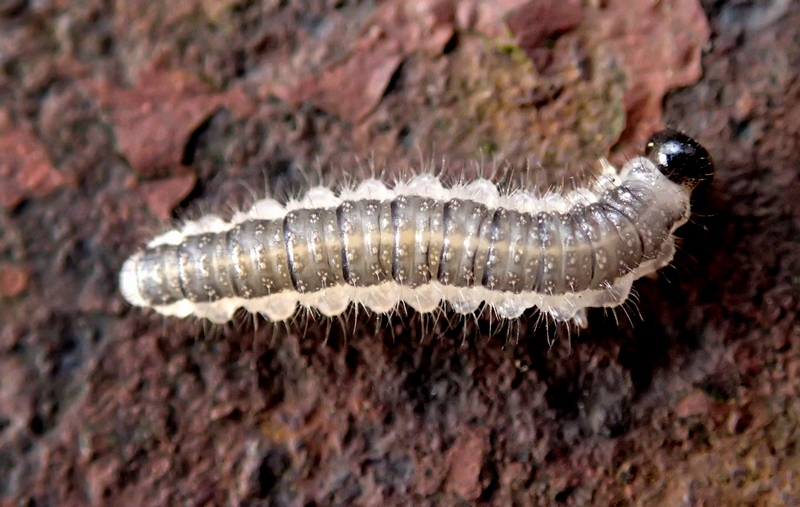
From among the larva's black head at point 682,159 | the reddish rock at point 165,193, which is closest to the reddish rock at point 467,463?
the larva's black head at point 682,159

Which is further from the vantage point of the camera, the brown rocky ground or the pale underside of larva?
Result: the brown rocky ground

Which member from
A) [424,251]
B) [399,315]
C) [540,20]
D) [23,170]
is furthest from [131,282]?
[540,20]

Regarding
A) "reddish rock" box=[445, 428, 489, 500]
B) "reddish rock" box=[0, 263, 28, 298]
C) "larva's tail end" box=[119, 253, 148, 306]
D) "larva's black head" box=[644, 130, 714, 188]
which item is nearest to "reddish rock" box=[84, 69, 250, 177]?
"larva's tail end" box=[119, 253, 148, 306]

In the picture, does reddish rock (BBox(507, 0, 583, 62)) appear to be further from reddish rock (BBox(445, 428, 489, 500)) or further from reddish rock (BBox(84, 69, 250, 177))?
reddish rock (BBox(445, 428, 489, 500))

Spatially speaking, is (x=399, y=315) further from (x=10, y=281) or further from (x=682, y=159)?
(x=10, y=281)

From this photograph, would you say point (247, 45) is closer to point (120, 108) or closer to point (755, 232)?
point (120, 108)

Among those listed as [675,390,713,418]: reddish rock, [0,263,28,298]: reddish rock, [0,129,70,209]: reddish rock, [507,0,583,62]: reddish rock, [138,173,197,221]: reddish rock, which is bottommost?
[675,390,713,418]: reddish rock

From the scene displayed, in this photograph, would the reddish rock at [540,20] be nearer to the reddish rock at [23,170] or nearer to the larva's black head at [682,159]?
the larva's black head at [682,159]

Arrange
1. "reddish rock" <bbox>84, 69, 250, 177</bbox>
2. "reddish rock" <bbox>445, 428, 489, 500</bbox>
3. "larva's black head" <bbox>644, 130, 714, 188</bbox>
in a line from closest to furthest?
"larva's black head" <bbox>644, 130, 714, 188</bbox>, "reddish rock" <bbox>445, 428, 489, 500</bbox>, "reddish rock" <bbox>84, 69, 250, 177</bbox>
